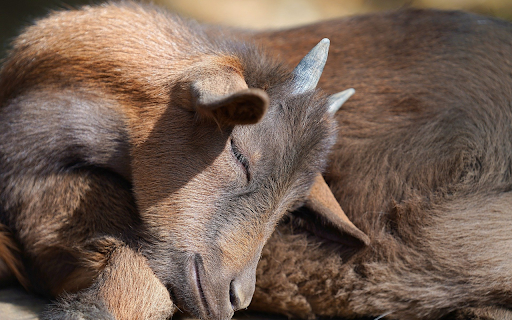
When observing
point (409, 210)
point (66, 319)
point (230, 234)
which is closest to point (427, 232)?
point (409, 210)

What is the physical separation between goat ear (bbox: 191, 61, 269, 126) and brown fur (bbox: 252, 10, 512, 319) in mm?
1139

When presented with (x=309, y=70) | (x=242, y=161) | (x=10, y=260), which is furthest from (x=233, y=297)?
(x=10, y=260)

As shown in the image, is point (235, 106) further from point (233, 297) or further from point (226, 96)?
point (233, 297)

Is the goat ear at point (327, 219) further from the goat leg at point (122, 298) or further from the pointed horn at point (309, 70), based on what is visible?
the goat leg at point (122, 298)

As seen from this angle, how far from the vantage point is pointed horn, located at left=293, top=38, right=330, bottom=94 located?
316 cm

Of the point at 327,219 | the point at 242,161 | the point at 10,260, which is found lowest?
the point at 10,260

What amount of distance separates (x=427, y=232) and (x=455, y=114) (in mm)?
913

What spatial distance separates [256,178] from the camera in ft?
9.52

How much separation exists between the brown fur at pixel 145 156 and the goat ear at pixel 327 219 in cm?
22

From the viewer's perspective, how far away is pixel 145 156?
3027 millimetres

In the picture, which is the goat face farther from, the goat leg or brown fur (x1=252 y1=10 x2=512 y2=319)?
brown fur (x1=252 y1=10 x2=512 y2=319)

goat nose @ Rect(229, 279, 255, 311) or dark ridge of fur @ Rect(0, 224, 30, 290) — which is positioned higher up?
goat nose @ Rect(229, 279, 255, 311)

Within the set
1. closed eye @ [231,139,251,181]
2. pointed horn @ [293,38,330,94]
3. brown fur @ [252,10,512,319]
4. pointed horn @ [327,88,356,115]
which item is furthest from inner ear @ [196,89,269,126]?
brown fur @ [252,10,512,319]

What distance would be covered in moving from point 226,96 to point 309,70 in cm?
96
